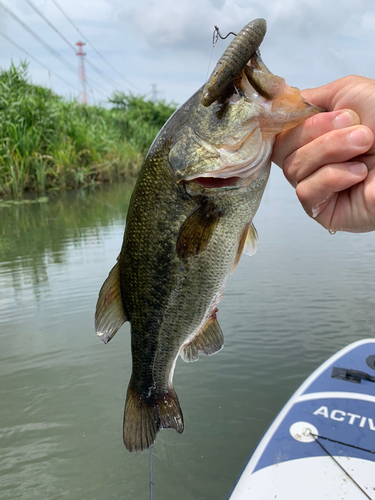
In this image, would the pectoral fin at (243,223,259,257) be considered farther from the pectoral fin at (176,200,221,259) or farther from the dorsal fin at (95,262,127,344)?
the dorsal fin at (95,262,127,344)

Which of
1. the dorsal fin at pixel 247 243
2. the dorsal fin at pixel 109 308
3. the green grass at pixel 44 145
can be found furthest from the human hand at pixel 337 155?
the green grass at pixel 44 145

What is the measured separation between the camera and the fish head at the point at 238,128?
153 centimetres

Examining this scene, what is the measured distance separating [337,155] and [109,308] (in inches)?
48.3

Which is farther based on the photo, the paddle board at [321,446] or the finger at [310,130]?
the paddle board at [321,446]

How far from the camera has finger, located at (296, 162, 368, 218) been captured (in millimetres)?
1626

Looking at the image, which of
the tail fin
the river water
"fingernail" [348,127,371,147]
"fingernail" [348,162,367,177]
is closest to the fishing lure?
"fingernail" [348,127,371,147]

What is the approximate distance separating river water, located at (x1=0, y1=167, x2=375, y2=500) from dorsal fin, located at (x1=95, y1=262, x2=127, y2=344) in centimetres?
168

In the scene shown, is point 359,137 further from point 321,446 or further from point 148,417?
point 321,446

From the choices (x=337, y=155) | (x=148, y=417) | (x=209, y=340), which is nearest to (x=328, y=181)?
(x=337, y=155)

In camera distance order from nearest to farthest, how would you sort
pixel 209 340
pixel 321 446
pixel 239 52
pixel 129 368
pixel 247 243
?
pixel 239 52, pixel 247 243, pixel 209 340, pixel 321 446, pixel 129 368

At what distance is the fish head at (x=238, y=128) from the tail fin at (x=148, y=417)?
3.94 ft

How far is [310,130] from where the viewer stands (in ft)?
5.38

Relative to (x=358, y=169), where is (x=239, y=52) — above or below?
above

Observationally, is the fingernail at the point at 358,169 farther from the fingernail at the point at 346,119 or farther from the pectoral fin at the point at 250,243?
the pectoral fin at the point at 250,243
